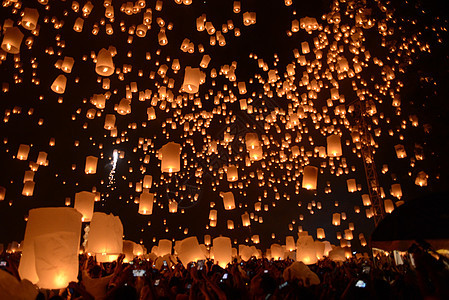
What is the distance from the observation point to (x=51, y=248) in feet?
9.75

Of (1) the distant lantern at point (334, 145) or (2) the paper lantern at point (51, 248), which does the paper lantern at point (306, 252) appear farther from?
(2) the paper lantern at point (51, 248)

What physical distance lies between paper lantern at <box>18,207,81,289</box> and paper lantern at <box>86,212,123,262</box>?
1.14 metres

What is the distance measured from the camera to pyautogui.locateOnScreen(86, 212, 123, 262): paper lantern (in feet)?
14.1

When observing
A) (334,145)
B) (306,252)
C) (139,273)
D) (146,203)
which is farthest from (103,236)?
(334,145)

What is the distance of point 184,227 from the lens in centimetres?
1667

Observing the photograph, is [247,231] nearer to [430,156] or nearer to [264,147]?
[264,147]

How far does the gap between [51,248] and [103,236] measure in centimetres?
139

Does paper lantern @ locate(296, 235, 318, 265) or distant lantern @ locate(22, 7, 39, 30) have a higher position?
distant lantern @ locate(22, 7, 39, 30)

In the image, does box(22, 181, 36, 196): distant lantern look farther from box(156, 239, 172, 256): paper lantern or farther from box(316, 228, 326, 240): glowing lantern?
box(316, 228, 326, 240): glowing lantern

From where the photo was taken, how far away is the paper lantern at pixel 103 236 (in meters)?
4.29

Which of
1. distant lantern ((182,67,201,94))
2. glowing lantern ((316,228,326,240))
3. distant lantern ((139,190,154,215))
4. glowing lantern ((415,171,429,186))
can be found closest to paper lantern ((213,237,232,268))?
distant lantern ((139,190,154,215))

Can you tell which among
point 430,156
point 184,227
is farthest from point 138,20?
point 184,227

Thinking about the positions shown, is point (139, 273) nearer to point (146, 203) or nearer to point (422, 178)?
point (146, 203)

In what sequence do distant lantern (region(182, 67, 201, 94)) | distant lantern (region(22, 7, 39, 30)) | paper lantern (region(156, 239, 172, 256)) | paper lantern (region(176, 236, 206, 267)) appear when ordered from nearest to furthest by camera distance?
distant lantern (region(22, 7, 39, 30))
distant lantern (region(182, 67, 201, 94))
paper lantern (region(176, 236, 206, 267))
paper lantern (region(156, 239, 172, 256))
